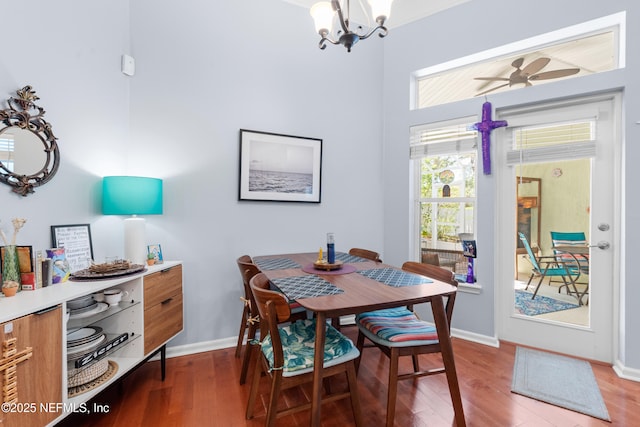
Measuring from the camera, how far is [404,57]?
10.1ft

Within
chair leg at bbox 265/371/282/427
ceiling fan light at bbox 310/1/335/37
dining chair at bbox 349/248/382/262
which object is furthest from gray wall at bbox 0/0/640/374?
chair leg at bbox 265/371/282/427

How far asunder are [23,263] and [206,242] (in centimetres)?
116

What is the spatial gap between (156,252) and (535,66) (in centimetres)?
349

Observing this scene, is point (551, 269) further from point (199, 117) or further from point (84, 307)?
point (84, 307)

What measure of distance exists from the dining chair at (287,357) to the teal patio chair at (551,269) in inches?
81.3

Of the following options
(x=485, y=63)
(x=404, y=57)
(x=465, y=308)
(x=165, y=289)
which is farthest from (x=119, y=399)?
(x=485, y=63)

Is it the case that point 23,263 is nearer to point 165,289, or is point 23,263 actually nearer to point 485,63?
point 165,289

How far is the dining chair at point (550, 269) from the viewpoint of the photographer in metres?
2.47

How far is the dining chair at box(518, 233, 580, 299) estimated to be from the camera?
8.12 feet

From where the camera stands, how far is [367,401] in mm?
1801

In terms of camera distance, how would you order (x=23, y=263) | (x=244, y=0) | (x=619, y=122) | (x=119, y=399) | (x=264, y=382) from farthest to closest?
1. (x=244, y=0)
2. (x=619, y=122)
3. (x=264, y=382)
4. (x=119, y=399)
5. (x=23, y=263)

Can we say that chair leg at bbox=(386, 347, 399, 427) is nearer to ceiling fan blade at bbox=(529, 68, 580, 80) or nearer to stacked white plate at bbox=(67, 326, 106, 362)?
stacked white plate at bbox=(67, 326, 106, 362)

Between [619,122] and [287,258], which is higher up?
[619,122]

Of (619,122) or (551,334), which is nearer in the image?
(619,122)
